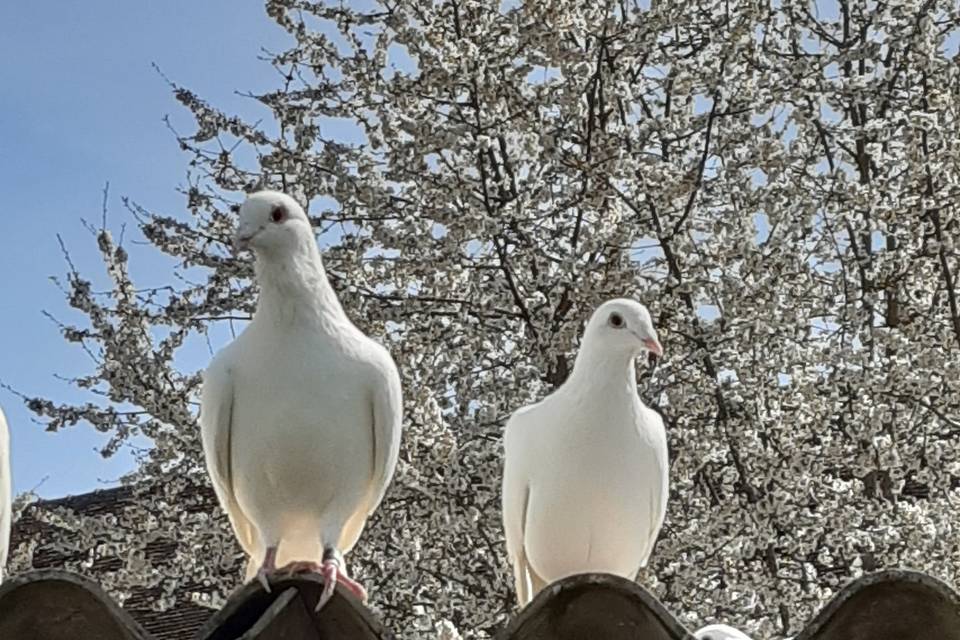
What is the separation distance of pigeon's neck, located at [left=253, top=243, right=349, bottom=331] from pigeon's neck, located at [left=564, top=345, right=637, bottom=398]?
32.2 inches

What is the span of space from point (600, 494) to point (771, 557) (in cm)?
406

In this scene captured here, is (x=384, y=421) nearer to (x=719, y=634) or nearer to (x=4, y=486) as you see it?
(x=719, y=634)

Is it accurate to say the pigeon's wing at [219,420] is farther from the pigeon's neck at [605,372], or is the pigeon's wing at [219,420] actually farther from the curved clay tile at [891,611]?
the curved clay tile at [891,611]

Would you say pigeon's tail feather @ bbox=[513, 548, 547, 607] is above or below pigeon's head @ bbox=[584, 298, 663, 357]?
below

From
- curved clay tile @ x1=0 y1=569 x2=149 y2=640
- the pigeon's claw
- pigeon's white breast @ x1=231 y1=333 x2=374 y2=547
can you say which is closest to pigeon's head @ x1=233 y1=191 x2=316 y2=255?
pigeon's white breast @ x1=231 y1=333 x2=374 y2=547

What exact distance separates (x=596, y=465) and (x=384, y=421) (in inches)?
28.2

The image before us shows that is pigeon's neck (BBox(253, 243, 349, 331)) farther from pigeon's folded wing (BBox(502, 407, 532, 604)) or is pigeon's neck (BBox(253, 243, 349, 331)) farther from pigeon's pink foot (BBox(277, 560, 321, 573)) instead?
pigeon's folded wing (BBox(502, 407, 532, 604))

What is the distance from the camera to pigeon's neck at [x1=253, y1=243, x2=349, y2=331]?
3.47m

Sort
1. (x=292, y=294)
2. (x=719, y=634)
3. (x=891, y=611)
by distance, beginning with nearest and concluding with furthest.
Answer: (x=891, y=611), (x=292, y=294), (x=719, y=634)

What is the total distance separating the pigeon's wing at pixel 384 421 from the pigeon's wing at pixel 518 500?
Answer: 0.64m

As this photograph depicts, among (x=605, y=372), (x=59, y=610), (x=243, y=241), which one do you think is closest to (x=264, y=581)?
(x=59, y=610)

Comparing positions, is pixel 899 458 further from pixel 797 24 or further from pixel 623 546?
pixel 623 546

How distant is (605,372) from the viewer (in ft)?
13.0

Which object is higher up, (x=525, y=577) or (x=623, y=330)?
(x=623, y=330)
